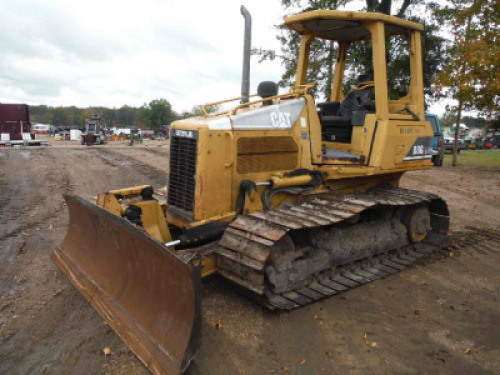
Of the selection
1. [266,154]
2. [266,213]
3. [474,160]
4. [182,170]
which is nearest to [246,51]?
[266,154]

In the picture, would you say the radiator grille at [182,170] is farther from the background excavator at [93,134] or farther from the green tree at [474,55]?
the background excavator at [93,134]

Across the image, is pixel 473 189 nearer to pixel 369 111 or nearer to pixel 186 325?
pixel 369 111

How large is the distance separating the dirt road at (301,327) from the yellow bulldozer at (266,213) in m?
0.20

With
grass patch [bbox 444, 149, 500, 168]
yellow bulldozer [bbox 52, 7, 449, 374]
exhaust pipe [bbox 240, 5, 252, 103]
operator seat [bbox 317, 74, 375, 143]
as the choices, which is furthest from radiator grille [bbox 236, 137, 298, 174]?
grass patch [bbox 444, 149, 500, 168]

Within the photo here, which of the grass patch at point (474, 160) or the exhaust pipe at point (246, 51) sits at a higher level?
the exhaust pipe at point (246, 51)

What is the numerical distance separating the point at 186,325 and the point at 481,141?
148 ft

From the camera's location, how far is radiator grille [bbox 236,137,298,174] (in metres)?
4.71

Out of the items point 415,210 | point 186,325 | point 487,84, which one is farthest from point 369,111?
point 487,84

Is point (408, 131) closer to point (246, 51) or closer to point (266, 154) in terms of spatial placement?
point (266, 154)

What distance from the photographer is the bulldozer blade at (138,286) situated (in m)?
3.19

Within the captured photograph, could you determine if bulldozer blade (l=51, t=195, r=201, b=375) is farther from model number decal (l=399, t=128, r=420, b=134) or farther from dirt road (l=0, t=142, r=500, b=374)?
model number decal (l=399, t=128, r=420, b=134)

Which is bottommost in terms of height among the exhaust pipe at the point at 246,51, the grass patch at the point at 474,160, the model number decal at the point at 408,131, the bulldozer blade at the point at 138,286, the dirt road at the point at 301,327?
the dirt road at the point at 301,327

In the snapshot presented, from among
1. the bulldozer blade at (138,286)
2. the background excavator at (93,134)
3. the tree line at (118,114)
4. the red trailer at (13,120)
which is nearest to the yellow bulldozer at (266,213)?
the bulldozer blade at (138,286)

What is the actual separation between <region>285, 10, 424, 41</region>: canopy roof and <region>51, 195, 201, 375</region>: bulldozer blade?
11.8ft
